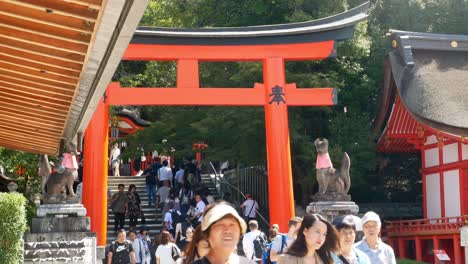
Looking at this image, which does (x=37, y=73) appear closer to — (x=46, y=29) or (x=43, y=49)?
(x=43, y=49)

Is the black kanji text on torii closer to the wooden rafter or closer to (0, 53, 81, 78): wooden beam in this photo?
the wooden rafter

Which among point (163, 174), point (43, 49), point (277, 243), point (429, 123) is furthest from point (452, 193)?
point (43, 49)

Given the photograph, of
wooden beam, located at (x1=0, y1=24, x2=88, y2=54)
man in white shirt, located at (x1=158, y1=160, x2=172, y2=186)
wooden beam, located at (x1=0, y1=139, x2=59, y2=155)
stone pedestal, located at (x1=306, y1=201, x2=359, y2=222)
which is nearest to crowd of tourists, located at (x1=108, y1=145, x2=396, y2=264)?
wooden beam, located at (x1=0, y1=24, x2=88, y2=54)

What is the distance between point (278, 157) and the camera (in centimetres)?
1723

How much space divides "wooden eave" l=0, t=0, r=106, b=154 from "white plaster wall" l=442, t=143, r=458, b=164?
1398cm

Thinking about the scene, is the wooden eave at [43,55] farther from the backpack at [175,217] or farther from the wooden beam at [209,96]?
the backpack at [175,217]

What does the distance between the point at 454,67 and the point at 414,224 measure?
4549 mm

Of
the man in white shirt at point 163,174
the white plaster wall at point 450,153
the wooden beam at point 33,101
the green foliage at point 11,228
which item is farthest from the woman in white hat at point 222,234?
the man in white shirt at point 163,174

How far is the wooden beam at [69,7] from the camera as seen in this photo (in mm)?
4164

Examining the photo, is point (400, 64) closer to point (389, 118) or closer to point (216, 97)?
point (389, 118)

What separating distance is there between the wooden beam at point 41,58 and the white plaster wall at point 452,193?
51.7ft

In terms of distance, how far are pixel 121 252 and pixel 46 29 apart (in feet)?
27.0

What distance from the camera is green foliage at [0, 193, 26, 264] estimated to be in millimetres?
9695

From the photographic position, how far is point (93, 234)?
15.2 metres
